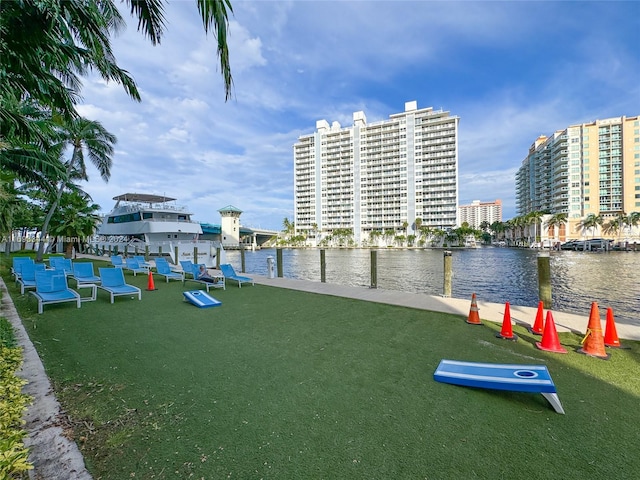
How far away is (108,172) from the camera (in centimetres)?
2456

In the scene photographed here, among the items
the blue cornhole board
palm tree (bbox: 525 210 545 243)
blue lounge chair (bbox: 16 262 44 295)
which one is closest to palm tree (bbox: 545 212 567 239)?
palm tree (bbox: 525 210 545 243)

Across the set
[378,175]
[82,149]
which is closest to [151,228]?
[82,149]

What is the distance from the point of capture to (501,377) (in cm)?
330

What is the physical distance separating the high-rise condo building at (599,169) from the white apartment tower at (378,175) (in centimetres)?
2906

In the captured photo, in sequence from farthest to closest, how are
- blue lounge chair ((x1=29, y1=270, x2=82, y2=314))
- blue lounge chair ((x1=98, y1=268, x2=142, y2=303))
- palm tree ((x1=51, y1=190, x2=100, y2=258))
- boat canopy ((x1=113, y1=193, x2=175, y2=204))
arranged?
boat canopy ((x1=113, y1=193, x2=175, y2=204))
palm tree ((x1=51, y1=190, x2=100, y2=258))
blue lounge chair ((x1=98, y1=268, x2=142, y2=303))
blue lounge chair ((x1=29, y1=270, x2=82, y2=314))

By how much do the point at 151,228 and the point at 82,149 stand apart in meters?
9.34

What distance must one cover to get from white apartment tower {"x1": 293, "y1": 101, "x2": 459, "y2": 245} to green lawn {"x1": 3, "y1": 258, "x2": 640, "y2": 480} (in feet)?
333

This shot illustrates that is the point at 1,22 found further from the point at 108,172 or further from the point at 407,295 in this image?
the point at 108,172

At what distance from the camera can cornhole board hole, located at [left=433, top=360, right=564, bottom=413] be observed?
294 cm

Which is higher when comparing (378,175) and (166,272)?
(378,175)

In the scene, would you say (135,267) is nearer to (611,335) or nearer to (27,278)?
(27,278)

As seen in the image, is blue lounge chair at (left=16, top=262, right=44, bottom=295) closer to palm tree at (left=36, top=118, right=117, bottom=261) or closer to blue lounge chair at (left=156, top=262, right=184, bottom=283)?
blue lounge chair at (left=156, top=262, right=184, bottom=283)

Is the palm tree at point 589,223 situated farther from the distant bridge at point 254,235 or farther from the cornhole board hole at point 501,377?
the cornhole board hole at point 501,377

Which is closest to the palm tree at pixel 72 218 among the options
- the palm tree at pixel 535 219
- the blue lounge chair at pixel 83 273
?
the blue lounge chair at pixel 83 273
